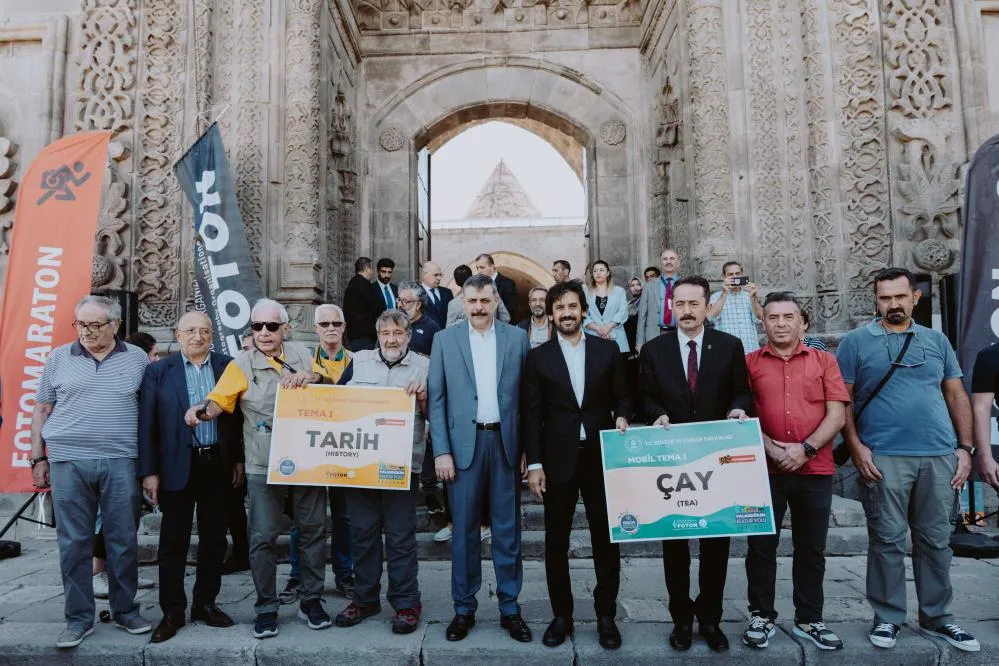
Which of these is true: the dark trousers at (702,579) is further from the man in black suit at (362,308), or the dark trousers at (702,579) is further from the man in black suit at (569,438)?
the man in black suit at (362,308)

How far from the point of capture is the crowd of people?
12.2ft

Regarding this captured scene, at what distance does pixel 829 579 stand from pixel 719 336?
2.38 meters

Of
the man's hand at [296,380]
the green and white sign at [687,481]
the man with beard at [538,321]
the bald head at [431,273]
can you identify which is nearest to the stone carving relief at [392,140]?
the bald head at [431,273]

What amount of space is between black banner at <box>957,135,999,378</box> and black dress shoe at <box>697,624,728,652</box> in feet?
11.1

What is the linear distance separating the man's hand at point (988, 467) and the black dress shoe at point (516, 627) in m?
2.67

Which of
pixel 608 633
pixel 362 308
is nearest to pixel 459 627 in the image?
pixel 608 633

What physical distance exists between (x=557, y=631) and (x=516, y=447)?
3.34 feet

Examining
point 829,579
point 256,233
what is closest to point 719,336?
point 829,579

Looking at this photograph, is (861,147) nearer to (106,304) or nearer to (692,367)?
(692,367)

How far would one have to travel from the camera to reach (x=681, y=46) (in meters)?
8.73

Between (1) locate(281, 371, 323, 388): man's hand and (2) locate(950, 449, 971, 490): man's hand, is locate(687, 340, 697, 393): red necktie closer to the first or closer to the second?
(2) locate(950, 449, 971, 490): man's hand

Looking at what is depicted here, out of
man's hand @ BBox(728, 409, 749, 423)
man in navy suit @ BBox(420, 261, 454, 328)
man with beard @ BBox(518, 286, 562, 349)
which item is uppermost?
man in navy suit @ BBox(420, 261, 454, 328)

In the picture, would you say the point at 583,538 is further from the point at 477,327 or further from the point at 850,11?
the point at 850,11

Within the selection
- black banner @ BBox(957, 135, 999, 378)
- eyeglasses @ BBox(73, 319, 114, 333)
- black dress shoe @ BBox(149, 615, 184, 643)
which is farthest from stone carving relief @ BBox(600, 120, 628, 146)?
black dress shoe @ BBox(149, 615, 184, 643)
